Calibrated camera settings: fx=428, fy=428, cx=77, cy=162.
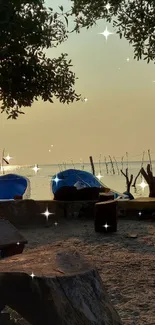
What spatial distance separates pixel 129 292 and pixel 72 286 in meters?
2.74

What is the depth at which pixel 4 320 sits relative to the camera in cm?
434

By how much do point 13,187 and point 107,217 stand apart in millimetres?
13101

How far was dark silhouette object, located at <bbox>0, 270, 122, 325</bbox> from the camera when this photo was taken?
4.30 metres

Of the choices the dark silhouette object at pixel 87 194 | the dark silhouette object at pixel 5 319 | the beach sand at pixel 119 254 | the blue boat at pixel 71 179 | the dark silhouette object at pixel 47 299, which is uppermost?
the blue boat at pixel 71 179

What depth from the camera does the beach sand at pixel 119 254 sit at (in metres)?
6.20

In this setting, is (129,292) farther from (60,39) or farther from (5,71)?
(60,39)

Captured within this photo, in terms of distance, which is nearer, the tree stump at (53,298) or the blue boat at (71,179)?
the tree stump at (53,298)

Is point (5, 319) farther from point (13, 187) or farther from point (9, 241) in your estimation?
point (13, 187)

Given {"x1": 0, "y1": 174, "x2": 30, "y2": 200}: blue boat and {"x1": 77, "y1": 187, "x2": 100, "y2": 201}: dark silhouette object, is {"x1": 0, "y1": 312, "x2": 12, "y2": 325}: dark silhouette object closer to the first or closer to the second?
{"x1": 77, "y1": 187, "x2": 100, "y2": 201}: dark silhouette object

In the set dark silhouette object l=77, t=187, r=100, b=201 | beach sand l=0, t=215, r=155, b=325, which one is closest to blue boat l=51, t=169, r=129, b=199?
dark silhouette object l=77, t=187, r=100, b=201

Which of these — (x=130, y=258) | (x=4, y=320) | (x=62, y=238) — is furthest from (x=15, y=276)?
(x=62, y=238)

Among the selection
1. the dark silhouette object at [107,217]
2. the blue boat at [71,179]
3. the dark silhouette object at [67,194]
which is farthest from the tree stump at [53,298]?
the blue boat at [71,179]

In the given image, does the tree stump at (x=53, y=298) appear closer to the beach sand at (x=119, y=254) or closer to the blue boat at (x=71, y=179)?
the beach sand at (x=119, y=254)

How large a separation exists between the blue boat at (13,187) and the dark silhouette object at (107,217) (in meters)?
11.9
